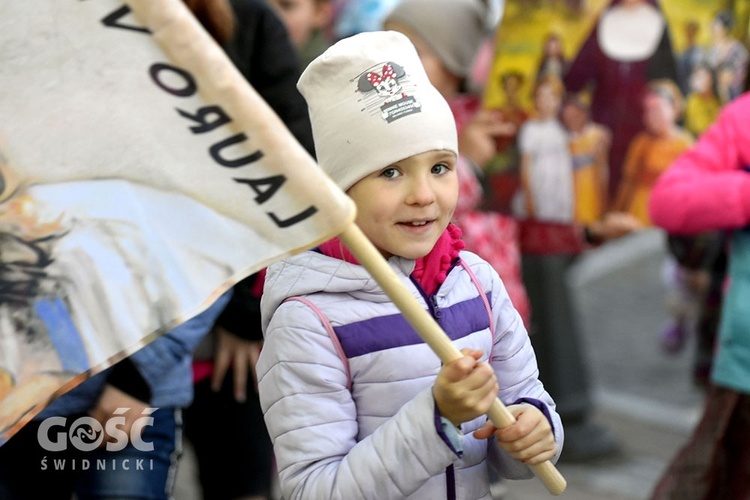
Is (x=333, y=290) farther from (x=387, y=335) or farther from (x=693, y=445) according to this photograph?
(x=693, y=445)

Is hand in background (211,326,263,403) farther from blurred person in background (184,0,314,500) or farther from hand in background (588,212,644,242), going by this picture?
hand in background (588,212,644,242)

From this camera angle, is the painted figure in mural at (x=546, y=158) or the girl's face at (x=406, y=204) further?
the painted figure in mural at (x=546, y=158)

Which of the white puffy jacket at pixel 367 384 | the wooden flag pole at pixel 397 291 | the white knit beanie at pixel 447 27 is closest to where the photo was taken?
the wooden flag pole at pixel 397 291

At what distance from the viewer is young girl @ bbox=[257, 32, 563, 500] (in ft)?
6.93

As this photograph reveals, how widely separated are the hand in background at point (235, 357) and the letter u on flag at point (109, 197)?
4.63 feet

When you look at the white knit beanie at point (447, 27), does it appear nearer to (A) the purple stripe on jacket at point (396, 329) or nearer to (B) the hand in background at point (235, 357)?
(B) the hand in background at point (235, 357)

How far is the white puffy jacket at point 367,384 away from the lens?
2.05 meters

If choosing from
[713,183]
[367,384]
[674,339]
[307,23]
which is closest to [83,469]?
[367,384]

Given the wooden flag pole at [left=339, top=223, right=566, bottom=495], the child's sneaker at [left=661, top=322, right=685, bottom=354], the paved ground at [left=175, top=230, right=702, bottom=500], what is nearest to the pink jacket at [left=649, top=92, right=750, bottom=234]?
the paved ground at [left=175, top=230, right=702, bottom=500]

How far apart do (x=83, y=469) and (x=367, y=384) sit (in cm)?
101

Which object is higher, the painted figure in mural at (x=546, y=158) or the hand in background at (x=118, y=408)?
the hand in background at (x=118, y=408)

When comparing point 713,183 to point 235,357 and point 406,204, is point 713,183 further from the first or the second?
point 406,204

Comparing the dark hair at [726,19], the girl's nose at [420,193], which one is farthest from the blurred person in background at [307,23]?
the girl's nose at [420,193]

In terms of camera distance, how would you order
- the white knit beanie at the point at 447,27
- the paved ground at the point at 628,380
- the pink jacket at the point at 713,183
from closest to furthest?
the pink jacket at the point at 713,183, the white knit beanie at the point at 447,27, the paved ground at the point at 628,380
